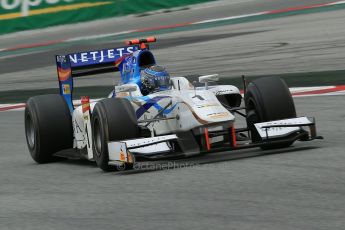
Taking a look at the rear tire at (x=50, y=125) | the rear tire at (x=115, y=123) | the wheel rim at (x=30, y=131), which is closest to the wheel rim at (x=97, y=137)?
the rear tire at (x=115, y=123)

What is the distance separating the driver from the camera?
35.6ft

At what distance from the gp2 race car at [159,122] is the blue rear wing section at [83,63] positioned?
678mm

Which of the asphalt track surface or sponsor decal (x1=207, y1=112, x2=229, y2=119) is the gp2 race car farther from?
the asphalt track surface

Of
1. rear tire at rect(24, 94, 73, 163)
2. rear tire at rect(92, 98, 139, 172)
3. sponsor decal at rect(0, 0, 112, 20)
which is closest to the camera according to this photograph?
rear tire at rect(92, 98, 139, 172)

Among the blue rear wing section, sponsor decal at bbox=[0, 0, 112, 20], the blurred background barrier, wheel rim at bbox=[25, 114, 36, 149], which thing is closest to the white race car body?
wheel rim at bbox=[25, 114, 36, 149]

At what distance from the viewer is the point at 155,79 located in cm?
1086

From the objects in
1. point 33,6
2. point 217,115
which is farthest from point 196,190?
point 33,6

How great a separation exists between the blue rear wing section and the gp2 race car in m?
0.68

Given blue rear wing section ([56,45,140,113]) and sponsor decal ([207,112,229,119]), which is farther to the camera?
blue rear wing section ([56,45,140,113])

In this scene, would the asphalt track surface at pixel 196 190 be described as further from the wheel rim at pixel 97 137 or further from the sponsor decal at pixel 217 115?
the sponsor decal at pixel 217 115

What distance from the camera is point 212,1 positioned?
117 ft

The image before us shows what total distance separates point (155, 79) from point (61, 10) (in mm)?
23091

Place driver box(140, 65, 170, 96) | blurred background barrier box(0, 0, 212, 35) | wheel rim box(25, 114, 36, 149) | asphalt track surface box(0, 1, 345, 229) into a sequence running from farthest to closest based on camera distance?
blurred background barrier box(0, 0, 212, 35) < wheel rim box(25, 114, 36, 149) < driver box(140, 65, 170, 96) < asphalt track surface box(0, 1, 345, 229)

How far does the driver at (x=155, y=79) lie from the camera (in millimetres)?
10852
